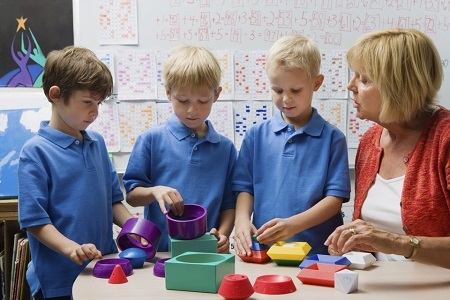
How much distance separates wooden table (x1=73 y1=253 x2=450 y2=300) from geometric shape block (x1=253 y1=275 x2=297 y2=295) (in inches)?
0.5

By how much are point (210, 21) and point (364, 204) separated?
1606 millimetres

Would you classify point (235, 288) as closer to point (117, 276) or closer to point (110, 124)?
point (117, 276)

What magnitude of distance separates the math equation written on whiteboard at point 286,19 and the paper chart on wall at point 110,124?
444 mm

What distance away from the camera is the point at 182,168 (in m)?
1.96

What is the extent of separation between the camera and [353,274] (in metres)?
1.34

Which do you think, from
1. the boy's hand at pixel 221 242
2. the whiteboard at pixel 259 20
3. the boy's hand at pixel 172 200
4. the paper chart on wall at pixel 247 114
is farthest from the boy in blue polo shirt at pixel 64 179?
the paper chart on wall at pixel 247 114

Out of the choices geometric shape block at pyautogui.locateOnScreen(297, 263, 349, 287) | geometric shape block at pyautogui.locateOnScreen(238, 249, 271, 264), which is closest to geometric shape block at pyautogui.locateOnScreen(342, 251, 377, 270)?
geometric shape block at pyautogui.locateOnScreen(297, 263, 349, 287)

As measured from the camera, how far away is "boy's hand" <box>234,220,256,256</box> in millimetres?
1674

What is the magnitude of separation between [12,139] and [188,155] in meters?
1.38

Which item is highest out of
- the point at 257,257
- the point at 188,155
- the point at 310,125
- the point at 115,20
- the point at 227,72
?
the point at 115,20

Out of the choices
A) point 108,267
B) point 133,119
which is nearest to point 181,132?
point 108,267

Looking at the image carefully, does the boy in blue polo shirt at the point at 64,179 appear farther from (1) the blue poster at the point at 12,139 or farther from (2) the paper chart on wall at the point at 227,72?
(2) the paper chart on wall at the point at 227,72

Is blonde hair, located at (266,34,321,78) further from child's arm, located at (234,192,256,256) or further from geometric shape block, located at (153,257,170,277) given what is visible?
geometric shape block, located at (153,257,170,277)

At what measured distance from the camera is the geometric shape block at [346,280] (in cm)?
134
